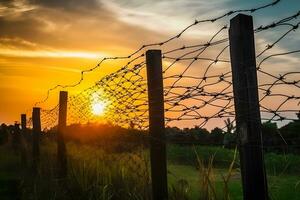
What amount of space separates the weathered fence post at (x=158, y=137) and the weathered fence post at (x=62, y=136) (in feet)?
14.5

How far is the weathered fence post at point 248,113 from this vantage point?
2.70 meters

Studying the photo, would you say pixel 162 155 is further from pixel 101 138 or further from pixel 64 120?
pixel 64 120

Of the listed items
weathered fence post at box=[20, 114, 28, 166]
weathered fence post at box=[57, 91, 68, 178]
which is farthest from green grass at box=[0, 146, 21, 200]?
weathered fence post at box=[57, 91, 68, 178]

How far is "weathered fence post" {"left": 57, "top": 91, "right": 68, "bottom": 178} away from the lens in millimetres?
8516

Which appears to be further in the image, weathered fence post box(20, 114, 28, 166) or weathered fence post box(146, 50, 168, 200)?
weathered fence post box(20, 114, 28, 166)

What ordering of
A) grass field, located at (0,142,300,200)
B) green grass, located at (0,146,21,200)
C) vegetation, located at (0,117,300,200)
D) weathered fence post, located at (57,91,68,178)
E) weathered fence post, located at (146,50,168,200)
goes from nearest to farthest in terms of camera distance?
vegetation, located at (0,117,300,200) → grass field, located at (0,142,300,200) → weathered fence post, located at (146,50,168,200) → weathered fence post, located at (57,91,68,178) → green grass, located at (0,146,21,200)

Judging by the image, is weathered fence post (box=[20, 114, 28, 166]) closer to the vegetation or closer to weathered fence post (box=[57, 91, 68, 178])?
the vegetation

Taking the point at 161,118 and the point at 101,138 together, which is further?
the point at 101,138

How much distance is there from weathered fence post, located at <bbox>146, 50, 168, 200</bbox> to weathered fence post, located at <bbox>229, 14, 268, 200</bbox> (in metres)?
1.53

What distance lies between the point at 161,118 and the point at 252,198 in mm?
1654

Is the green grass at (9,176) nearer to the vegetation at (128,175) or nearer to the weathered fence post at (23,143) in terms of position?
the vegetation at (128,175)

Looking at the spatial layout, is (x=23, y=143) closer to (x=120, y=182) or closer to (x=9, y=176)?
(x=9, y=176)

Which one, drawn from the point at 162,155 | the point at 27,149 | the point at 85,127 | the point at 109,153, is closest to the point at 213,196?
the point at 162,155

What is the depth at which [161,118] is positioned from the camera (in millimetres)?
4246
